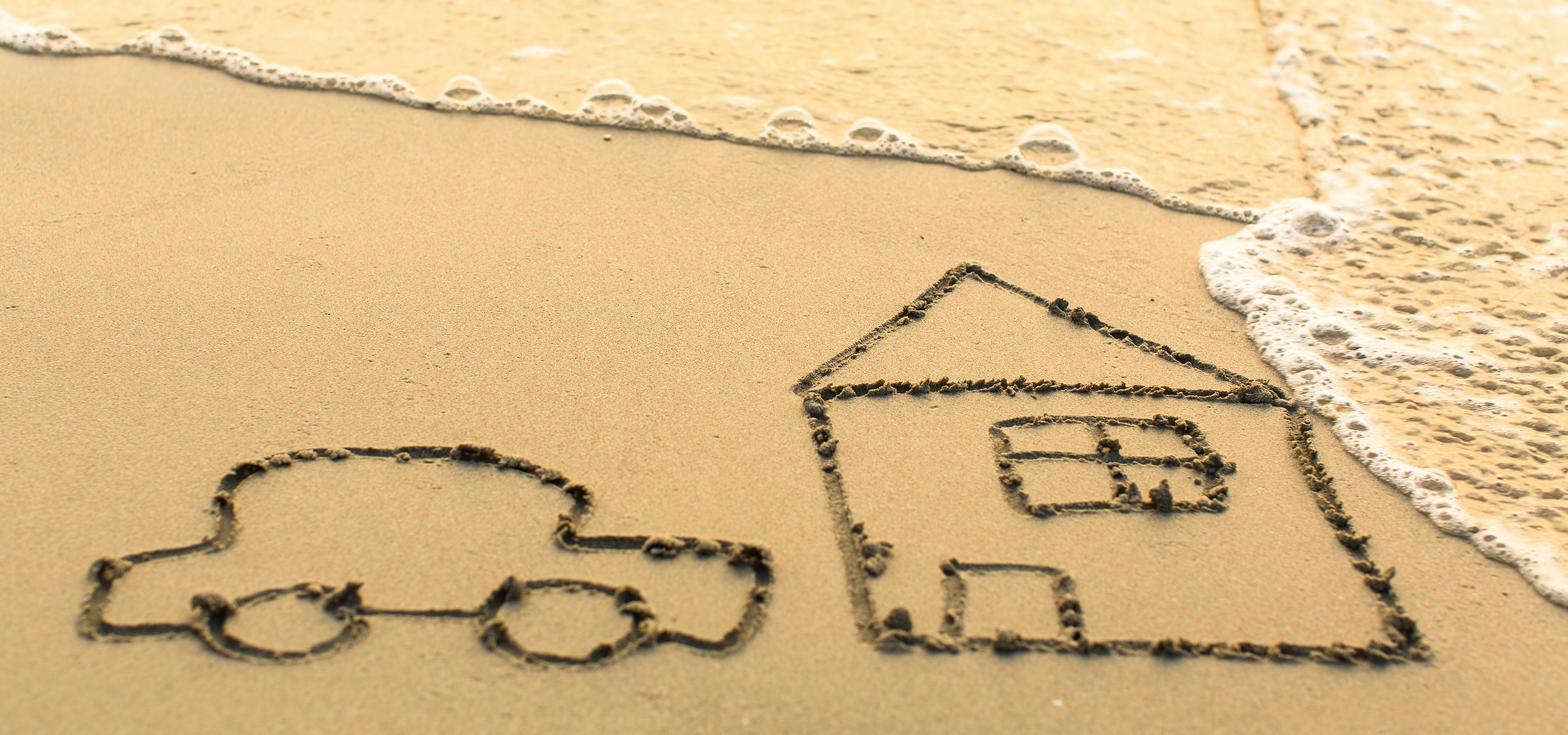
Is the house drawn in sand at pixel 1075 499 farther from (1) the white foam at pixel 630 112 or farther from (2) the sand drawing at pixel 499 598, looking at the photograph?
(1) the white foam at pixel 630 112

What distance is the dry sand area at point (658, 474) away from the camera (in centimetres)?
199

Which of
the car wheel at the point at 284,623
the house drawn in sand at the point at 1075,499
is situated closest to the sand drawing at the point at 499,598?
the car wheel at the point at 284,623

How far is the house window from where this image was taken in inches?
95.0

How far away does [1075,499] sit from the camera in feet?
7.94

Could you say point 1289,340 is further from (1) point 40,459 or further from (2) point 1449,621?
(1) point 40,459

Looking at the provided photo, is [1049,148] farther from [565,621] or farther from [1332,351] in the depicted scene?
[565,621]

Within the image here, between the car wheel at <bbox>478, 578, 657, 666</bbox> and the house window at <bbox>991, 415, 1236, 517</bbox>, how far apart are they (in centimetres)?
80

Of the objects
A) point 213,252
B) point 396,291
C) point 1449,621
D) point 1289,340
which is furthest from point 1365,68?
point 213,252

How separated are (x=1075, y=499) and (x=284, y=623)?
1.48 m

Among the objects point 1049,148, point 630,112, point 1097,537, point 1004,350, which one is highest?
point 630,112

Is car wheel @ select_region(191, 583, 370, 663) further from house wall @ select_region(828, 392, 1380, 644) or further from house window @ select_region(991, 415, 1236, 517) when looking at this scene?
house window @ select_region(991, 415, 1236, 517)

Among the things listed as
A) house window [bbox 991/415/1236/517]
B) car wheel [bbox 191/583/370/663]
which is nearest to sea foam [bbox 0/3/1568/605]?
house window [bbox 991/415/1236/517]

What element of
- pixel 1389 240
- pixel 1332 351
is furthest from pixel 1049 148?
pixel 1332 351

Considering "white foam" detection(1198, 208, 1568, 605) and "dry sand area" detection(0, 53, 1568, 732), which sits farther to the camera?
"white foam" detection(1198, 208, 1568, 605)
